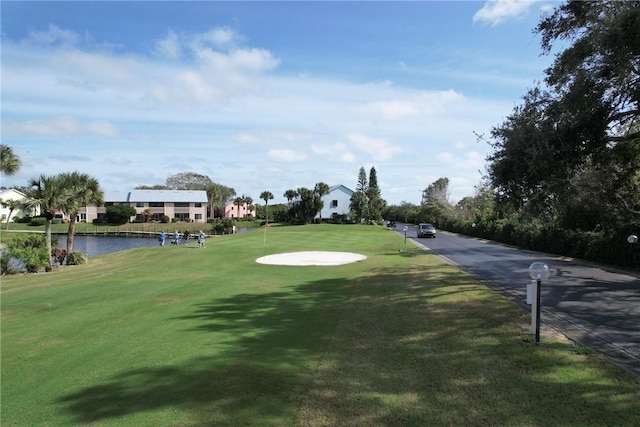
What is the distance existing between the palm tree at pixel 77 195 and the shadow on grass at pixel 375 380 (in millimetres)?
21129

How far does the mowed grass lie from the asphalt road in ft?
2.22

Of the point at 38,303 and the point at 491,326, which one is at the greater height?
the point at 491,326

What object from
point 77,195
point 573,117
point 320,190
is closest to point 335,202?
point 320,190

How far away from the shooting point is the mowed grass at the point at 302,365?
4.83 m

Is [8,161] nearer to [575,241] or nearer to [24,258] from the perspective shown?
[24,258]

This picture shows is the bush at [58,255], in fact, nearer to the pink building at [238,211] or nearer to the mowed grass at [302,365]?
the mowed grass at [302,365]

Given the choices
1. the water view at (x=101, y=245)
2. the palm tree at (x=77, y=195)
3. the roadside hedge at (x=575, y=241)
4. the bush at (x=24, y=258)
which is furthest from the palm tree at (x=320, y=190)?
the bush at (x=24, y=258)

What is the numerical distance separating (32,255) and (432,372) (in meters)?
23.2

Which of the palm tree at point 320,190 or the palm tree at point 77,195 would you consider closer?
the palm tree at point 77,195

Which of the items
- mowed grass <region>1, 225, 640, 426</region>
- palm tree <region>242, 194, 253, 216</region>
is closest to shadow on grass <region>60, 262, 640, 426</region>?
mowed grass <region>1, 225, 640, 426</region>

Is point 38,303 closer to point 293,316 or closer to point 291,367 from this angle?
point 293,316

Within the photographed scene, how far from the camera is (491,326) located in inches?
320

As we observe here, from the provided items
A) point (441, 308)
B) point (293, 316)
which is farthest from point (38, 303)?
point (441, 308)

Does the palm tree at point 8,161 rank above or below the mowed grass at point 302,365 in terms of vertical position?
above
